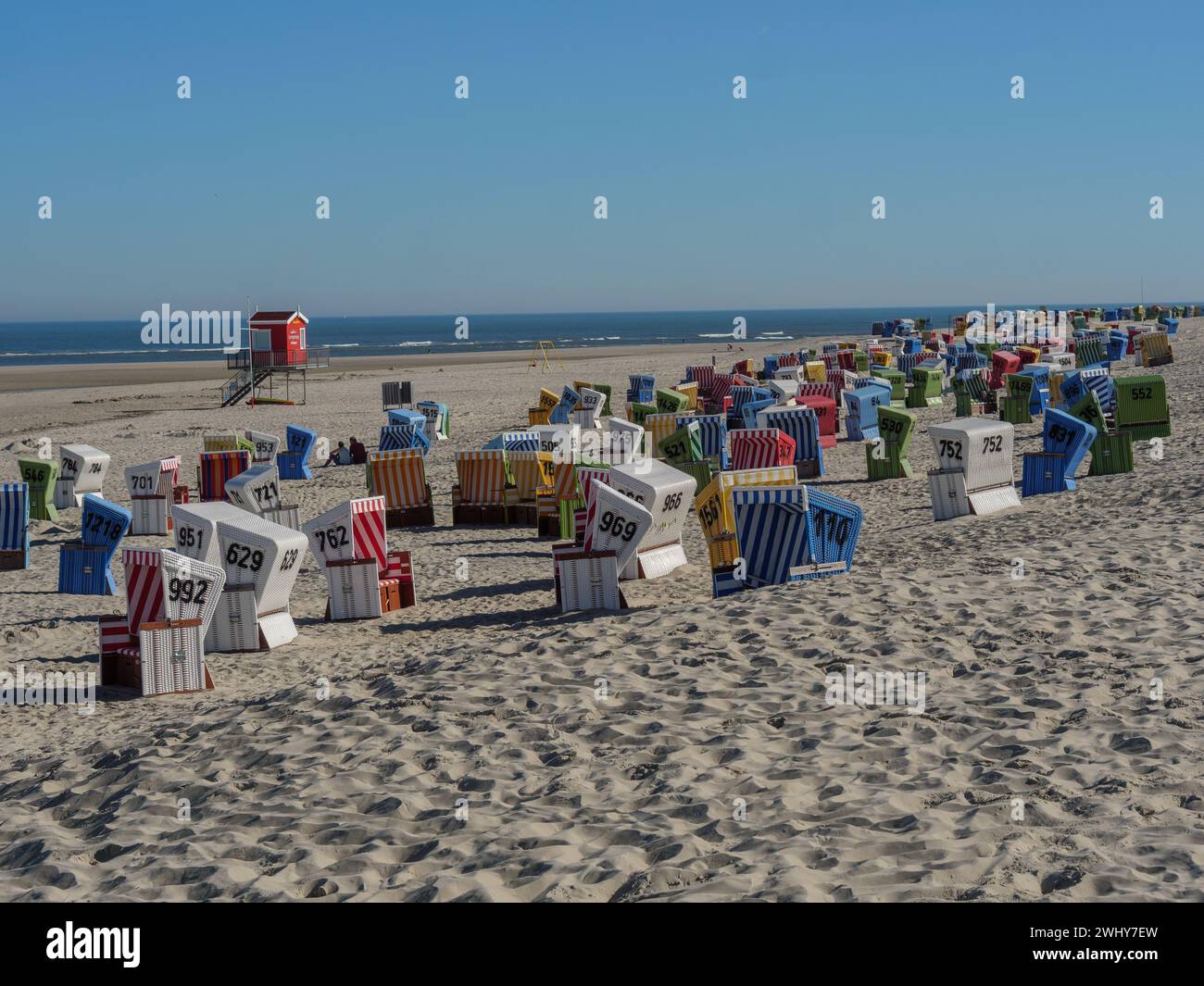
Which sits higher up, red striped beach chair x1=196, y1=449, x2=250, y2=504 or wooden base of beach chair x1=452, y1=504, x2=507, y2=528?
red striped beach chair x1=196, y1=449, x2=250, y2=504

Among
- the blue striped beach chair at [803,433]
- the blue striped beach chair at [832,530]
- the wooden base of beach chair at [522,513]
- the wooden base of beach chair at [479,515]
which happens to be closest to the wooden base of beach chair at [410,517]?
the wooden base of beach chair at [479,515]

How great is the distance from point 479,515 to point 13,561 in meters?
6.65

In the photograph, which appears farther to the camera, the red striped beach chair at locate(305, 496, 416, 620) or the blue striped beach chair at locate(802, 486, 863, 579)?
the red striped beach chair at locate(305, 496, 416, 620)

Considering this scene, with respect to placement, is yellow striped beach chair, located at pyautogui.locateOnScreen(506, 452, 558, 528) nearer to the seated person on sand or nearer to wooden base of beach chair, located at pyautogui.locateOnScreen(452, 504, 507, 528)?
wooden base of beach chair, located at pyautogui.locateOnScreen(452, 504, 507, 528)

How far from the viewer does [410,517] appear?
65.4 ft

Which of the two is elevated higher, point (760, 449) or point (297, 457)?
point (760, 449)

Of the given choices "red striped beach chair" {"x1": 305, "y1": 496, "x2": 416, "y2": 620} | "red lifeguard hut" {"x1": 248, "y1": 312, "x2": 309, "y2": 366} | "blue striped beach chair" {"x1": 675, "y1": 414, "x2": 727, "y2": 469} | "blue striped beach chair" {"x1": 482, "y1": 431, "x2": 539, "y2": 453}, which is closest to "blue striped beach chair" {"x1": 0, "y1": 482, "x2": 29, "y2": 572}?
"red striped beach chair" {"x1": 305, "y1": 496, "x2": 416, "y2": 620}

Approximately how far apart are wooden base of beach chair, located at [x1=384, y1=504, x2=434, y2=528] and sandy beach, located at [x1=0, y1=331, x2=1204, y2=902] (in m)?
6.24

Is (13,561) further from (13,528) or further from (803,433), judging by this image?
(803,433)

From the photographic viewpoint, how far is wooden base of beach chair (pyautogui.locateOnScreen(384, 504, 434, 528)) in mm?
19875

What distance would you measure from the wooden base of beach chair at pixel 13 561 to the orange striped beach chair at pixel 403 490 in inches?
205

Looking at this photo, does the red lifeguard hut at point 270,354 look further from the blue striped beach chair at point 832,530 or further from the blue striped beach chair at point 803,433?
the blue striped beach chair at point 832,530

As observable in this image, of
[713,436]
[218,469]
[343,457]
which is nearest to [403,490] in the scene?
[218,469]
